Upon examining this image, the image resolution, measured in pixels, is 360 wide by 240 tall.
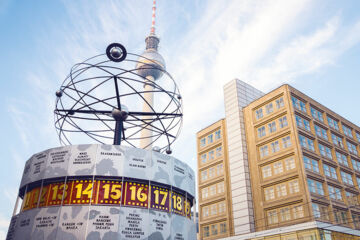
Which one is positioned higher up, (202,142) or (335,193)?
(202,142)

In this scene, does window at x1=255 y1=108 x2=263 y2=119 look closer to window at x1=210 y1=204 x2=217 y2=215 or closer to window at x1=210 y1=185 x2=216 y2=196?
window at x1=210 y1=185 x2=216 y2=196

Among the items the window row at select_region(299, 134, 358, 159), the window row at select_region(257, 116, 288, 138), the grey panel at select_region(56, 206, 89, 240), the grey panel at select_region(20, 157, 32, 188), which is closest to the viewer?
the grey panel at select_region(56, 206, 89, 240)

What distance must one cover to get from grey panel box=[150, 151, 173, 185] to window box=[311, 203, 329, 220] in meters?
25.4

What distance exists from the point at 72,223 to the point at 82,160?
3290 millimetres

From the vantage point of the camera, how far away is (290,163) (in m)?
40.0

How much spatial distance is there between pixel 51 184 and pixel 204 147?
40.1 meters

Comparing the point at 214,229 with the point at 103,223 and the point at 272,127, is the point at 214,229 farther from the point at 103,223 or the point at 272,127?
the point at 103,223

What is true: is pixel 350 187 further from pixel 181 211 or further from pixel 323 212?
pixel 181 211

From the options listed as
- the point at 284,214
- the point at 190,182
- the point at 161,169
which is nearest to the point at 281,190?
the point at 284,214

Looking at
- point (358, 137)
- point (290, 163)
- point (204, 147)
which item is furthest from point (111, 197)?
point (358, 137)

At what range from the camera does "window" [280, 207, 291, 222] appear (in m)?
37.9

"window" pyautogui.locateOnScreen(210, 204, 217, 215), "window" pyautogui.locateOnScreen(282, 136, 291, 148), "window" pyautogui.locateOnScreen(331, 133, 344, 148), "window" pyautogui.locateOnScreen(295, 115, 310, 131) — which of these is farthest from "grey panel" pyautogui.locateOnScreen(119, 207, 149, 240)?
"window" pyautogui.locateOnScreen(331, 133, 344, 148)

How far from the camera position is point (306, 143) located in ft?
135

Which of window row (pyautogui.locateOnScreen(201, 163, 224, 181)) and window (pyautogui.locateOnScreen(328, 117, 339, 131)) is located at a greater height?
window (pyautogui.locateOnScreen(328, 117, 339, 131))
